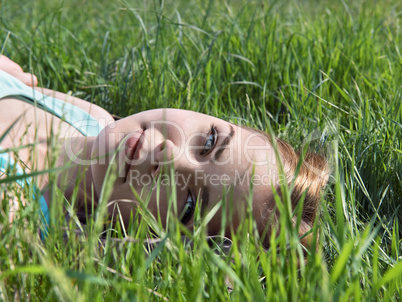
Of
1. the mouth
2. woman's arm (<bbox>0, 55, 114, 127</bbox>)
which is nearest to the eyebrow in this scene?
the mouth

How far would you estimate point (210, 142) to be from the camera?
1.45m

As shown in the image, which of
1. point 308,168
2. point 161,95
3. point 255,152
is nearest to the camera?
point 255,152

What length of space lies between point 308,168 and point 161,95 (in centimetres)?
62

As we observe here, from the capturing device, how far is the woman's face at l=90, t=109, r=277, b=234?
132 centimetres

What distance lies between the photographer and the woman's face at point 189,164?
4.34 ft

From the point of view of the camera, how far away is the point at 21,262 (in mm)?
806

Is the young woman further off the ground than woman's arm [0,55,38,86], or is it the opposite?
woman's arm [0,55,38,86]

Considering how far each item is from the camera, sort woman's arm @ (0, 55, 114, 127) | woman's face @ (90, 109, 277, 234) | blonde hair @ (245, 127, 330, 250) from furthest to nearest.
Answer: woman's arm @ (0, 55, 114, 127)
blonde hair @ (245, 127, 330, 250)
woman's face @ (90, 109, 277, 234)

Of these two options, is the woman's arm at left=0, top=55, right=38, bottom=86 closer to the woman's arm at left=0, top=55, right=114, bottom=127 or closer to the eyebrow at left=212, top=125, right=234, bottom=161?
the woman's arm at left=0, top=55, right=114, bottom=127

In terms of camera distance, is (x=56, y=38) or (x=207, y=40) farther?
(x=56, y=38)

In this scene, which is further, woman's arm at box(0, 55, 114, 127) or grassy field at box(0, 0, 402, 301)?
woman's arm at box(0, 55, 114, 127)

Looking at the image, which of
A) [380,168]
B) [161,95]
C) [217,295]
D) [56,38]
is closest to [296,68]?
[161,95]

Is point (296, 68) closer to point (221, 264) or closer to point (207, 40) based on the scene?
point (207, 40)

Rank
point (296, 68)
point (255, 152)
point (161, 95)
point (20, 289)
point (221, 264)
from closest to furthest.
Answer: point (221, 264), point (20, 289), point (255, 152), point (161, 95), point (296, 68)
